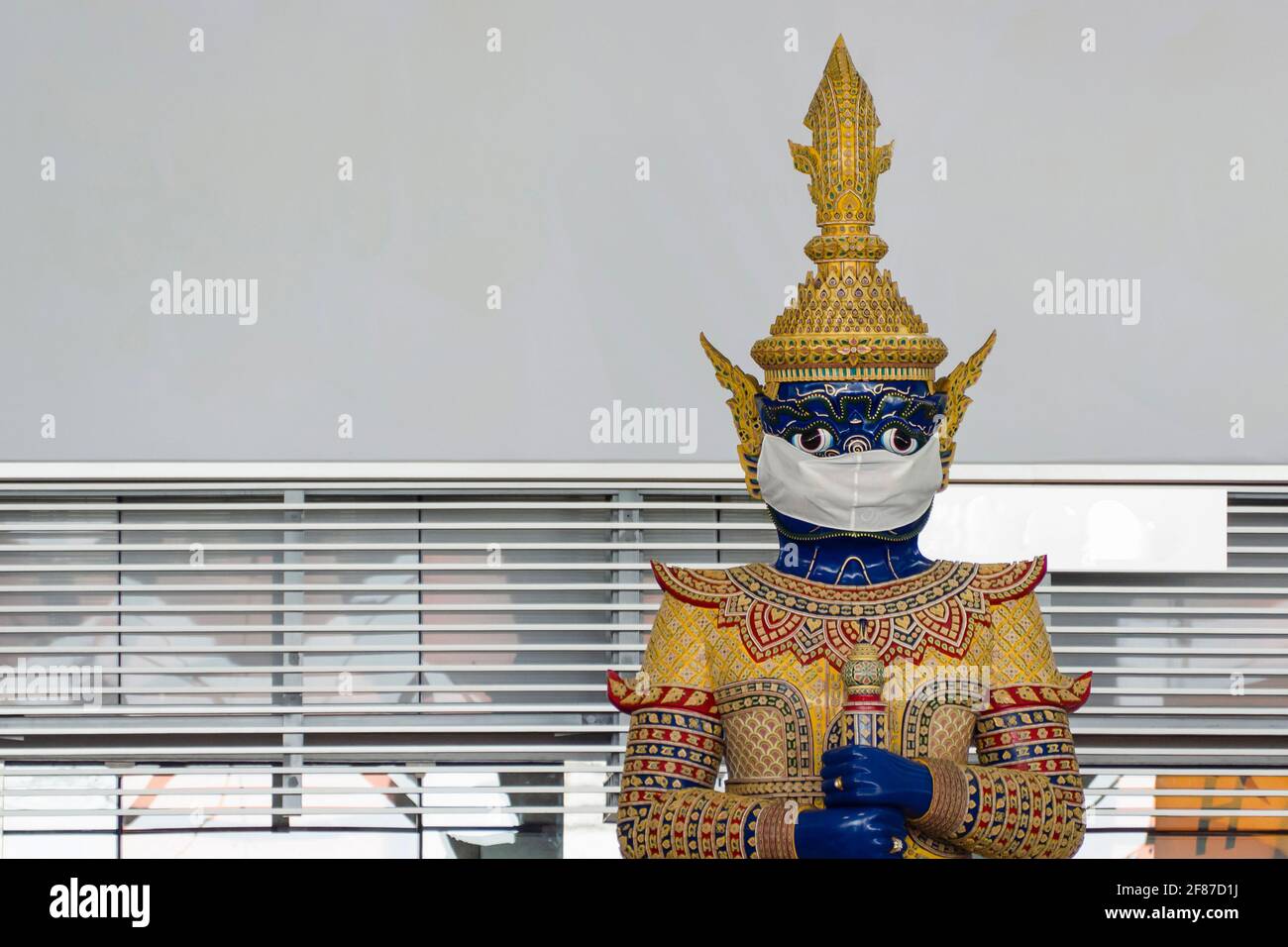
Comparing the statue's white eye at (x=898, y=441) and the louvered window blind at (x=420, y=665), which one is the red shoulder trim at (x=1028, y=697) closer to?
the statue's white eye at (x=898, y=441)

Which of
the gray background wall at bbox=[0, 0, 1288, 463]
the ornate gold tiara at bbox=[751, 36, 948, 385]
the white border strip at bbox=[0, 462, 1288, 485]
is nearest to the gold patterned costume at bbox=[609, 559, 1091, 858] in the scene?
the ornate gold tiara at bbox=[751, 36, 948, 385]

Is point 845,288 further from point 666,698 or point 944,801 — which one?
point 944,801

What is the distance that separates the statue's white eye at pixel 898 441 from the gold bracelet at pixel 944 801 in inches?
22.4

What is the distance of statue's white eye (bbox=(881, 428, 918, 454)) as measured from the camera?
313cm

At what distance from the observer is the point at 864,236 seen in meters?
3.24

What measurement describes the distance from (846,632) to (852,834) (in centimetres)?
44

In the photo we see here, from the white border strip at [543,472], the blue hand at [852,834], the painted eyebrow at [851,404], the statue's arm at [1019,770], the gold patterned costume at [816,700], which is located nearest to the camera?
the blue hand at [852,834]

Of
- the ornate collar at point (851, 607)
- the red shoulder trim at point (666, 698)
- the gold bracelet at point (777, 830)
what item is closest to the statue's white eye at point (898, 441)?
the ornate collar at point (851, 607)

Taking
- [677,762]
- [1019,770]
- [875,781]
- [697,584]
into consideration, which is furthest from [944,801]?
[697,584]

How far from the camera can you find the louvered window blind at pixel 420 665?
16.5ft

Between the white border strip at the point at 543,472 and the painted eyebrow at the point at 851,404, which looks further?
the white border strip at the point at 543,472
